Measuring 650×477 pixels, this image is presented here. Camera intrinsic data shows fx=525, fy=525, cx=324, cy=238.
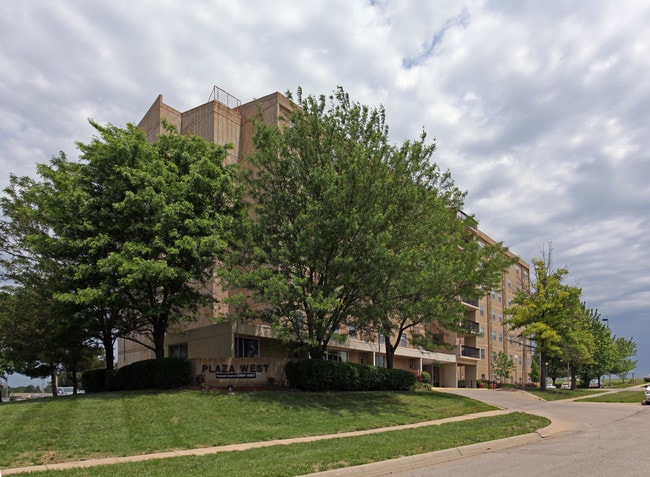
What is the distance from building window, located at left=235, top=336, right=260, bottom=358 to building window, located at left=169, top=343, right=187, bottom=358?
5.33 metres

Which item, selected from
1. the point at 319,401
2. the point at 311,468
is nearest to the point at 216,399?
the point at 319,401

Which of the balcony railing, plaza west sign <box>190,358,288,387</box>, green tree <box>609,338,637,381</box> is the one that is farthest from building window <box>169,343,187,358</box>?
green tree <box>609,338,637,381</box>

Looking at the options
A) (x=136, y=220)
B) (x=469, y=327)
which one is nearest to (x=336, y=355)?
(x=469, y=327)

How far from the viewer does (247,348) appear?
1134 inches

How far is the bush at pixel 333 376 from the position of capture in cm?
2183

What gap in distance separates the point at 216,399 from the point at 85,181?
34.4ft

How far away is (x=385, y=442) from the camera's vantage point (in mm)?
12516

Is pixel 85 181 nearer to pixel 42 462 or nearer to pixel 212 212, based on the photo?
pixel 212 212

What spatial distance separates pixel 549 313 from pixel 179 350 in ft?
85.4

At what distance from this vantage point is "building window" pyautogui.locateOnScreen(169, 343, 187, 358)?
105 feet

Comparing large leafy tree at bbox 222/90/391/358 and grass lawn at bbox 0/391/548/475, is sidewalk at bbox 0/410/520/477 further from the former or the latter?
large leafy tree at bbox 222/90/391/358

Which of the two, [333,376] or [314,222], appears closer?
[314,222]

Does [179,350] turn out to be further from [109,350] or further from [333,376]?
[333,376]

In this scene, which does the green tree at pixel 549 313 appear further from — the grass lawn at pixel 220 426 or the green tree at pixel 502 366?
the grass lawn at pixel 220 426
